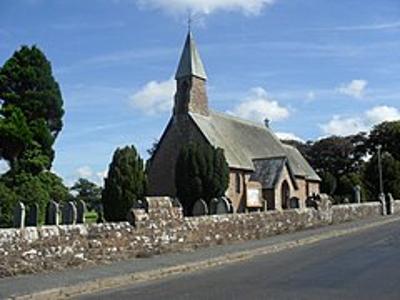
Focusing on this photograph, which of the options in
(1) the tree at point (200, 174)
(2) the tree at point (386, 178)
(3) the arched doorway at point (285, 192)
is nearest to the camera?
(1) the tree at point (200, 174)

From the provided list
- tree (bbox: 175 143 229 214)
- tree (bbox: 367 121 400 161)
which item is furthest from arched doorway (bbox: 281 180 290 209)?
tree (bbox: 367 121 400 161)

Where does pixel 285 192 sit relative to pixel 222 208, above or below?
above

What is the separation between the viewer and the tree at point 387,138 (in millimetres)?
86562

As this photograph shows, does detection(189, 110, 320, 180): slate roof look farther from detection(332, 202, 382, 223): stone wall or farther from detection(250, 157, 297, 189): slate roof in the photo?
detection(332, 202, 382, 223): stone wall

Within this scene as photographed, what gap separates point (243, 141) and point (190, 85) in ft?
29.9

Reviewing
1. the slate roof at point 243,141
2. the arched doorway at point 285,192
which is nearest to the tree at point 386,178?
the slate roof at point 243,141

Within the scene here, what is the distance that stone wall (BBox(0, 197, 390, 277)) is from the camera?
12852 mm

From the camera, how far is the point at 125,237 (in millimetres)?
15930

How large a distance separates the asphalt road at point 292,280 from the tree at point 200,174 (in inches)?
1090

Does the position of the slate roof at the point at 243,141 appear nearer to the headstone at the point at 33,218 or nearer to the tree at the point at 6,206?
the tree at the point at 6,206

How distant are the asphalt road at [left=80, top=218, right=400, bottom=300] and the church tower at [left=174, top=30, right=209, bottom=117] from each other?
3663 centimetres

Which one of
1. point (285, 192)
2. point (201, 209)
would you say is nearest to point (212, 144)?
point (285, 192)

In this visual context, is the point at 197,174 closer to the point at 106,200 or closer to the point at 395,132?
the point at 106,200

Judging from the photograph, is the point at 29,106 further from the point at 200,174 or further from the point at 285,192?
the point at 285,192
